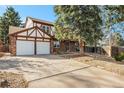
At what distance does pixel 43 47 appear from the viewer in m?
18.4

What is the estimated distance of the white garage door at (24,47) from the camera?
15906 millimetres

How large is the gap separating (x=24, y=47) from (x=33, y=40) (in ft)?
4.76

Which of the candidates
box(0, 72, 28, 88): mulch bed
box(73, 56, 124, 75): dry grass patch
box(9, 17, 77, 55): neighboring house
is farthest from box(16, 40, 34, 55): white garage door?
box(0, 72, 28, 88): mulch bed

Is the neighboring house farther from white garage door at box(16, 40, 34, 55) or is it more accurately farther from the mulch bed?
the mulch bed

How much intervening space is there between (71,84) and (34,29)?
1199 cm

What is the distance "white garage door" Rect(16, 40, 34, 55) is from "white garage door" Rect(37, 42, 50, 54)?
936 millimetres

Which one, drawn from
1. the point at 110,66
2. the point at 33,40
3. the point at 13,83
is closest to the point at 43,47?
the point at 33,40

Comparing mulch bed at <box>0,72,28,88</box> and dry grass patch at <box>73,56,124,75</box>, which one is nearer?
mulch bed at <box>0,72,28,88</box>

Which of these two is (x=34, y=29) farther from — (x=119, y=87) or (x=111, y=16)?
(x=119, y=87)

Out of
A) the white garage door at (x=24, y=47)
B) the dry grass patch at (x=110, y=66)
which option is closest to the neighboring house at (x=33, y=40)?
the white garage door at (x=24, y=47)

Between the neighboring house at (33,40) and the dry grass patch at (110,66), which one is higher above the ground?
the neighboring house at (33,40)

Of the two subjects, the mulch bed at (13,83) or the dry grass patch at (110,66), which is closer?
the mulch bed at (13,83)

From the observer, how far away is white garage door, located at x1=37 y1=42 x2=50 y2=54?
58.6 feet

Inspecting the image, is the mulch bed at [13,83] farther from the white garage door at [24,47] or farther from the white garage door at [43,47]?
the white garage door at [43,47]
